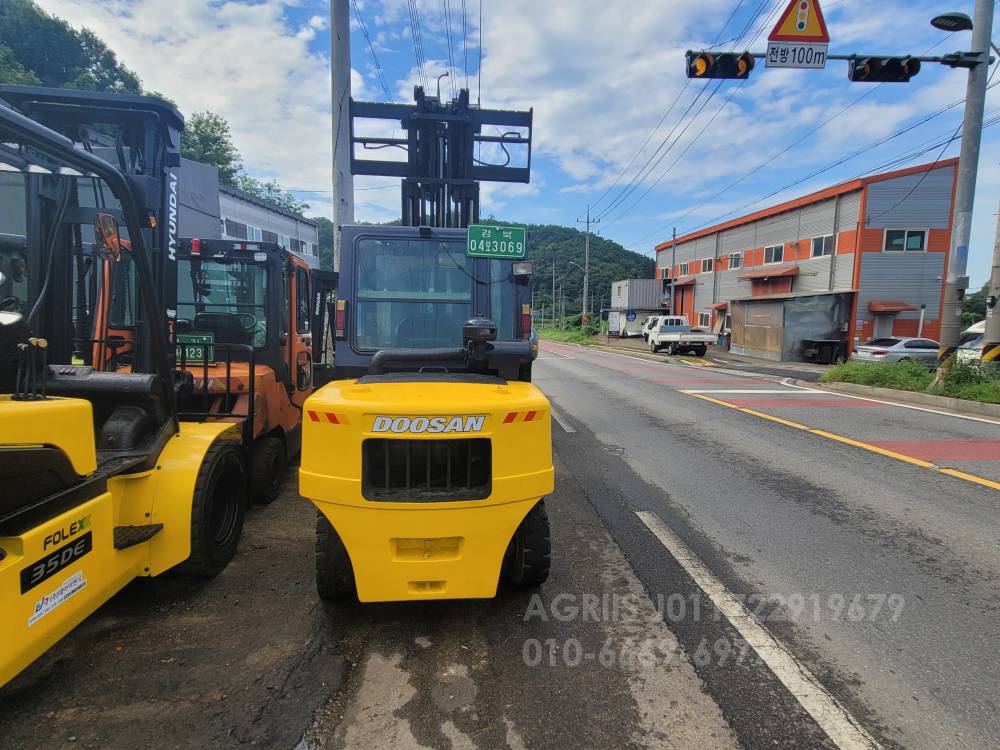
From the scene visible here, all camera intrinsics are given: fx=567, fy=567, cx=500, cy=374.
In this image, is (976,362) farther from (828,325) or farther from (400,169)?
(828,325)

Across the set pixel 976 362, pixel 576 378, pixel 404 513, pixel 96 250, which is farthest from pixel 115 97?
Answer: pixel 976 362

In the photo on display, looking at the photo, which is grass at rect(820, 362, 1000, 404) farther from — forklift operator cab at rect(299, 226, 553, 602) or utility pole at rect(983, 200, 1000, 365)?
forklift operator cab at rect(299, 226, 553, 602)

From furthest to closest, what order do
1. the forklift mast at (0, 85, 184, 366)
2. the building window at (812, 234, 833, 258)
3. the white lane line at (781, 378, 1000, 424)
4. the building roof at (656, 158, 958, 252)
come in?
the building window at (812, 234, 833, 258) < the building roof at (656, 158, 958, 252) < the white lane line at (781, 378, 1000, 424) < the forklift mast at (0, 85, 184, 366)

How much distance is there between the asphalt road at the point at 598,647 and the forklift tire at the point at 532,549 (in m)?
0.17

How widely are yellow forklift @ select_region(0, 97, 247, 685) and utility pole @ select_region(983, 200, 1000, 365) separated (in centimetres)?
1468

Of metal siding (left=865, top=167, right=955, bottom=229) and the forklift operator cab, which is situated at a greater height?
metal siding (left=865, top=167, right=955, bottom=229)

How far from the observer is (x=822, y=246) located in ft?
101

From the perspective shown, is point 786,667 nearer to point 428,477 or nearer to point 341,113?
point 428,477

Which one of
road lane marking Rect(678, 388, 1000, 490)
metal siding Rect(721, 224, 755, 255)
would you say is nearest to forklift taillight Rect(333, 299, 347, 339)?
road lane marking Rect(678, 388, 1000, 490)

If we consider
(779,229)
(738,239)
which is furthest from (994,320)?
(738,239)

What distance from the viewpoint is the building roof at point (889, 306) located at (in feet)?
89.4

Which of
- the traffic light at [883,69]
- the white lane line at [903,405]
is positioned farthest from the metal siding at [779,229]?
the traffic light at [883,69]

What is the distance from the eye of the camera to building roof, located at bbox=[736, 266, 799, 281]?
3250 cm

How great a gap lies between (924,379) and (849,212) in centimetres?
1945
